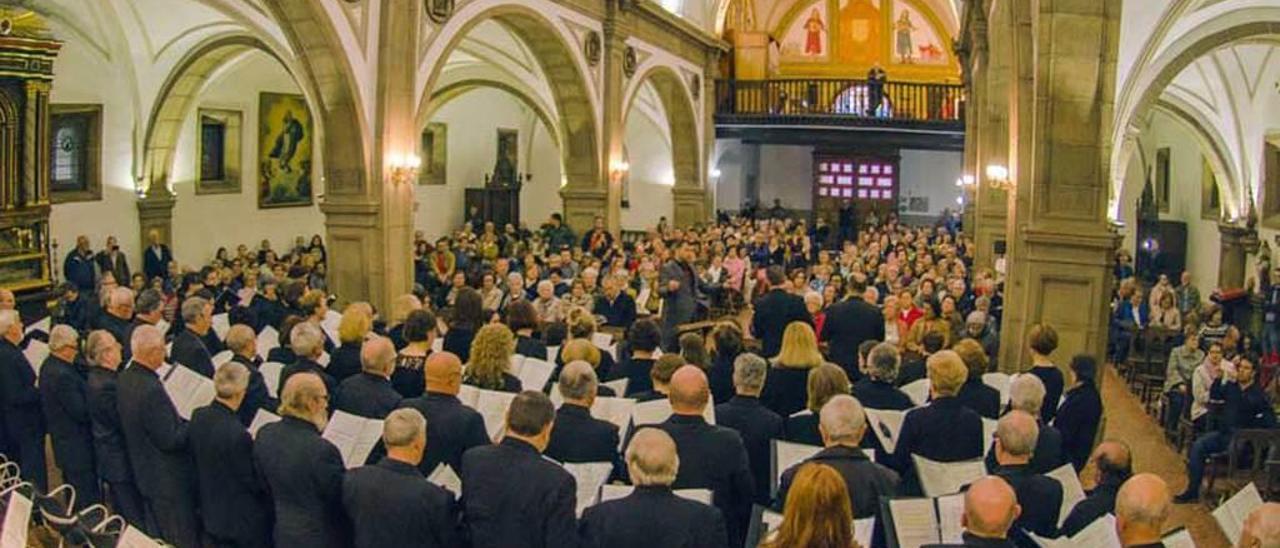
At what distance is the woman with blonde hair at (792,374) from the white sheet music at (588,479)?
95.6 inches

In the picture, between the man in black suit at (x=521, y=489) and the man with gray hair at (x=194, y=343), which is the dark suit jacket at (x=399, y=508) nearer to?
the man in black suit at (x=521, y=489)

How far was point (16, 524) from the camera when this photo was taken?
4.68 meters

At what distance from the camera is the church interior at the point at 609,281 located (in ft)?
17.7

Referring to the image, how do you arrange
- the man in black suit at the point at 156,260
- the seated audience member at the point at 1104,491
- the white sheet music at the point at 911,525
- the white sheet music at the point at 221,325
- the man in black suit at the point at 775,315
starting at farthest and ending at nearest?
1. the man in black suit at the point at 156,260
2. the man in black suit at the point at 775,315
3. the white sheet music at the point at 221,325
4. the seated audience member at the point at 1104,491
5. the white sheet music at the point at 911,525

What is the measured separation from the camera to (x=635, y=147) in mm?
33000

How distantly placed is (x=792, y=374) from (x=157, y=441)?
3.95 metres

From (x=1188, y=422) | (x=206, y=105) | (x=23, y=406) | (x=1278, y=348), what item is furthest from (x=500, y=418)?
(x=206, y=105)

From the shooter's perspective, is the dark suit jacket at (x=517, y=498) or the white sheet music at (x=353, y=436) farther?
the white sheet music at (x=353, y=436)

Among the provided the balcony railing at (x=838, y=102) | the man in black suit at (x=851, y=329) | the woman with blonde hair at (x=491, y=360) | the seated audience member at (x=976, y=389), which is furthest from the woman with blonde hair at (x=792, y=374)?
the balcony railing at (x=838, y=102)

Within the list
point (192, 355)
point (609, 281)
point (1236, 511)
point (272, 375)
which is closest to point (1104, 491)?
point (1236, 511)

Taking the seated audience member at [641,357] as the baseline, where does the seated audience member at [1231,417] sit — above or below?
below

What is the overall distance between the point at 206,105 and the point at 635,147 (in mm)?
14708

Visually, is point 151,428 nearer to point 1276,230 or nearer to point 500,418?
point 500,418

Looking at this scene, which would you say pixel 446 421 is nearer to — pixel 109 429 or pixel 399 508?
pixel 399 508
